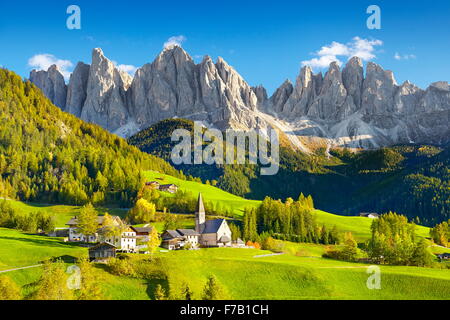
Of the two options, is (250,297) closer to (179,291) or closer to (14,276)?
(179,291)

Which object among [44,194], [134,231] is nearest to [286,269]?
[134,231]

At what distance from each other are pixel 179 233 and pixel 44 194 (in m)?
69.6

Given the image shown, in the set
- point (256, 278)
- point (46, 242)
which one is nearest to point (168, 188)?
point (46, 242)

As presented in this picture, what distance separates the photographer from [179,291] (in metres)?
73.3

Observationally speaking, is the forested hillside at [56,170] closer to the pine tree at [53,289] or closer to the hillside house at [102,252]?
the hillside house at [102,252]

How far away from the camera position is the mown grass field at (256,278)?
76.9 m

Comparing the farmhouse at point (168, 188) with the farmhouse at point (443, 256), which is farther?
the farmhouse at point (168, 188)

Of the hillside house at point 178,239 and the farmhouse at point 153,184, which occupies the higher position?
the farmhouse at point 153,184

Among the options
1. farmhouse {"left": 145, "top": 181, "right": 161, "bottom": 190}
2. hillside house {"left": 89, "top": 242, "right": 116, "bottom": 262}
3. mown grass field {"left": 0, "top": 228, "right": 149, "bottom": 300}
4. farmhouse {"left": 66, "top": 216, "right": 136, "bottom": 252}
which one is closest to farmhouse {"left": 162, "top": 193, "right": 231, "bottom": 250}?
farmhouse {"left": 66, "top": 216, "right": 136, "bottom": 252}

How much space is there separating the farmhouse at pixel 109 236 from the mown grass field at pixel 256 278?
26.2 ft

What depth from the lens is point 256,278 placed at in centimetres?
8375

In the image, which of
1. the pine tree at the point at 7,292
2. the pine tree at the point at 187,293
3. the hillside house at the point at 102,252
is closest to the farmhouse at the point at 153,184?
the hillside house at the point at 102,252
